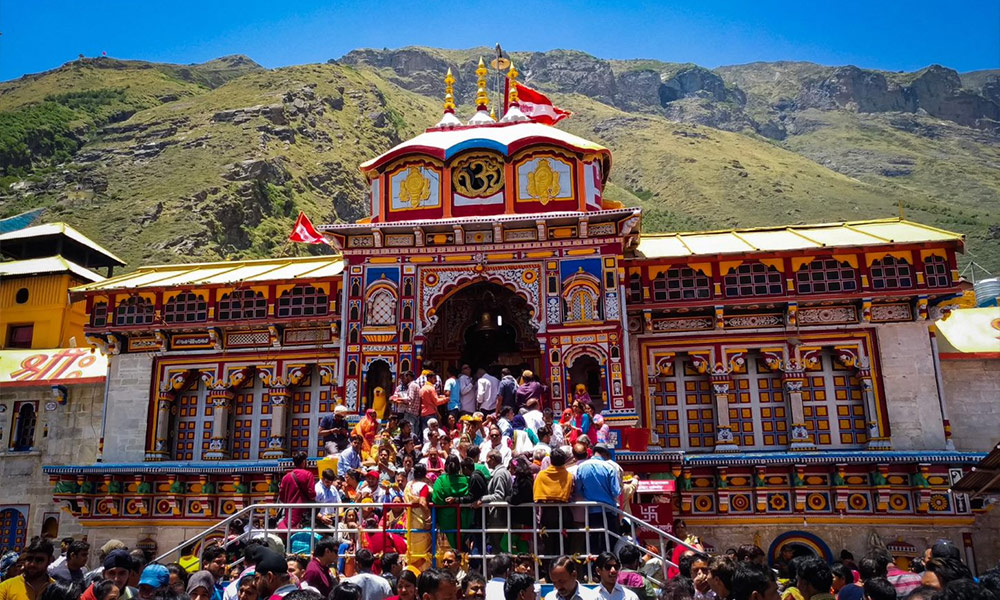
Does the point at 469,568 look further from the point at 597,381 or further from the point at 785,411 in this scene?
→ the point at 785,411

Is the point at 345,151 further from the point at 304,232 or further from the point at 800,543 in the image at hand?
the point at 800,543

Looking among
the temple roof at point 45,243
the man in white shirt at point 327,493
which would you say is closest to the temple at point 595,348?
the man in white shirt at point 327,493

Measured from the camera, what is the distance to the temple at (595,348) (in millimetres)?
19859

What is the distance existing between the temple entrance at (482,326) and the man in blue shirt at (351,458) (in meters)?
6.99

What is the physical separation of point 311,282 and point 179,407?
19.2 ft

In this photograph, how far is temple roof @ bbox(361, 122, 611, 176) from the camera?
850 inches

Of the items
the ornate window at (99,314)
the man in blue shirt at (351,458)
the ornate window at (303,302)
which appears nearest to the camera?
the man in blue shirt at (351,458)

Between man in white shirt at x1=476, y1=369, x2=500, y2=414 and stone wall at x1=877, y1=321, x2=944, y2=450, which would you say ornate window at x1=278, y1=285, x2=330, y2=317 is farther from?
stone wall at x1=877, y1=321, x2=944, y2=450

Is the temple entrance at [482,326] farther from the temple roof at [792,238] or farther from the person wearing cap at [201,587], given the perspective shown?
the person wearing cap at [201,587]

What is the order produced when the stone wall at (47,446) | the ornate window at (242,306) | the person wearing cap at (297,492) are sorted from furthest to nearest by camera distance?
the stone wall at (47,446) < the ornate window at (242,306) < the person wearing cap at (297,492)

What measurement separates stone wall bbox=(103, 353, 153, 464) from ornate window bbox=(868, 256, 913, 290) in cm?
2138

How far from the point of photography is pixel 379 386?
21281mm

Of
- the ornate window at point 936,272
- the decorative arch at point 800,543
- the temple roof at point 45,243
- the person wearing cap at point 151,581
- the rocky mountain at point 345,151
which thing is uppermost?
the rocky mountain at point 345,151

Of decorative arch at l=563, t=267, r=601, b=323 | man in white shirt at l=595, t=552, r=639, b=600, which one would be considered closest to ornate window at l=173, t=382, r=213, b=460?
decorative arch at l=563, t=267, r=601, b=323
